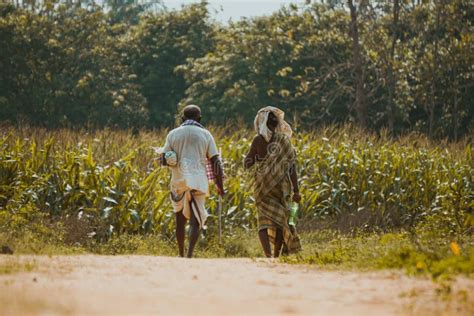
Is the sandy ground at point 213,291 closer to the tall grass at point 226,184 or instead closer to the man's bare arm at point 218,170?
the man's bare arm at point 218,170

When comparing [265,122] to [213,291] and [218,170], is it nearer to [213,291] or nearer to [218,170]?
[218,170]

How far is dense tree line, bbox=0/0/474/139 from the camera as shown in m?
31.9

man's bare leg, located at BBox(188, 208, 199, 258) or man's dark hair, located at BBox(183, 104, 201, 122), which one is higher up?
man's dark hair, located at BBox(183, 104, 201, 122)

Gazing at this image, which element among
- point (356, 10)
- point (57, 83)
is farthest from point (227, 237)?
point (57, 83)

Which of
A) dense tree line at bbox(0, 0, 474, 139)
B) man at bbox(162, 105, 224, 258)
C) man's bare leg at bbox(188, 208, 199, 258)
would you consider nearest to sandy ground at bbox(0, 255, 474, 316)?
man's bare leg at bbox(188, 208, 199, 258)

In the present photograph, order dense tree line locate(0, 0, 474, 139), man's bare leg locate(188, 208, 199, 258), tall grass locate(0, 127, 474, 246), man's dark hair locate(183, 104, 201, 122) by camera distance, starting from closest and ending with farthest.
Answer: man's bare leg locate(188, 208, 199, 258)
man's dark hair locate(183, 104, 201, 122)
tall grass locate(0, 127, 474, 246)
dense tree line locate(0, 0, 474, 139)

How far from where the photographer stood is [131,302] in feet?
19.9

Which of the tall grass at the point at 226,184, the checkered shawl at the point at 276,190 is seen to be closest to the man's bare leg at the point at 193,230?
the checkered shawl at the point at 276,190

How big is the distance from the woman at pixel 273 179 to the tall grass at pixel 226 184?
7.51 ft

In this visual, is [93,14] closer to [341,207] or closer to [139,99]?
[139,99]

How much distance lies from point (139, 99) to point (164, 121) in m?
1.46

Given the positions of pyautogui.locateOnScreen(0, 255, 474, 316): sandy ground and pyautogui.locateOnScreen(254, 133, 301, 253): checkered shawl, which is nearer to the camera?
pyautogui.locateOnScreen(0, 255, 474, 316): sandy ground

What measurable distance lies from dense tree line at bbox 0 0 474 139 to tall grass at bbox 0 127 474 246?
10.8 meters

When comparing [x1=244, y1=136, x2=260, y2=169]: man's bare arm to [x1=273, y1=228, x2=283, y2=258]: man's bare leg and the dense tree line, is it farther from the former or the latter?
the dense tree line
